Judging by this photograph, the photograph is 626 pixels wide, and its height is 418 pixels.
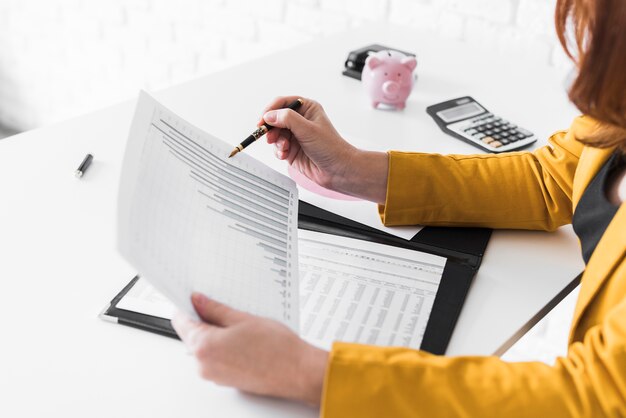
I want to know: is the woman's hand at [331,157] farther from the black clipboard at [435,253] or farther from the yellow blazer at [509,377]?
the yellow blazer at [509,377]

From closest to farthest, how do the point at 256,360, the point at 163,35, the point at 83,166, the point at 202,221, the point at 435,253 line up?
1. the point at 256,360
2. the point at 202,221
3. the point at 435,253
4. the point at 83,166
5. the point at 163,35

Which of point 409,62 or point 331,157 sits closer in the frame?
point 331,157

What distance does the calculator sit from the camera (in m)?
1.09

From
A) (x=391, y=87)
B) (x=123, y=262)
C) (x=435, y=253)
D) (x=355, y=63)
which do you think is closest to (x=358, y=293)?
(x=435, y=253)

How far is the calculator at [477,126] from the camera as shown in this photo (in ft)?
3.59

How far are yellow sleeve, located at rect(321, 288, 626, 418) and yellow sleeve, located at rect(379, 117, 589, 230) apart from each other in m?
0.29

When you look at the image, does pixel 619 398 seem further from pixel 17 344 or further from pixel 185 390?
pixel 17 344

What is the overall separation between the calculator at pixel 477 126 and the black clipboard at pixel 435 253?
255 mm

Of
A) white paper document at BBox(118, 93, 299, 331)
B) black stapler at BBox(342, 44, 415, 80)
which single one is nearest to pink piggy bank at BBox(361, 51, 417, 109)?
black stapler at BBox(342, 44, 415, 80)

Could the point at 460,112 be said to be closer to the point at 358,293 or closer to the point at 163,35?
the point at 358,293

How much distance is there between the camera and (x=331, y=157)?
0.90 metres

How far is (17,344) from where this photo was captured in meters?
0.64

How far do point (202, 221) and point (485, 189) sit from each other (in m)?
0.40

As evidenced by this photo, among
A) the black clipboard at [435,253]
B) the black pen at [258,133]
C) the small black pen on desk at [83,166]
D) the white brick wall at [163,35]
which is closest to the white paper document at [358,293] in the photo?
the black clipboard at [435,253]
